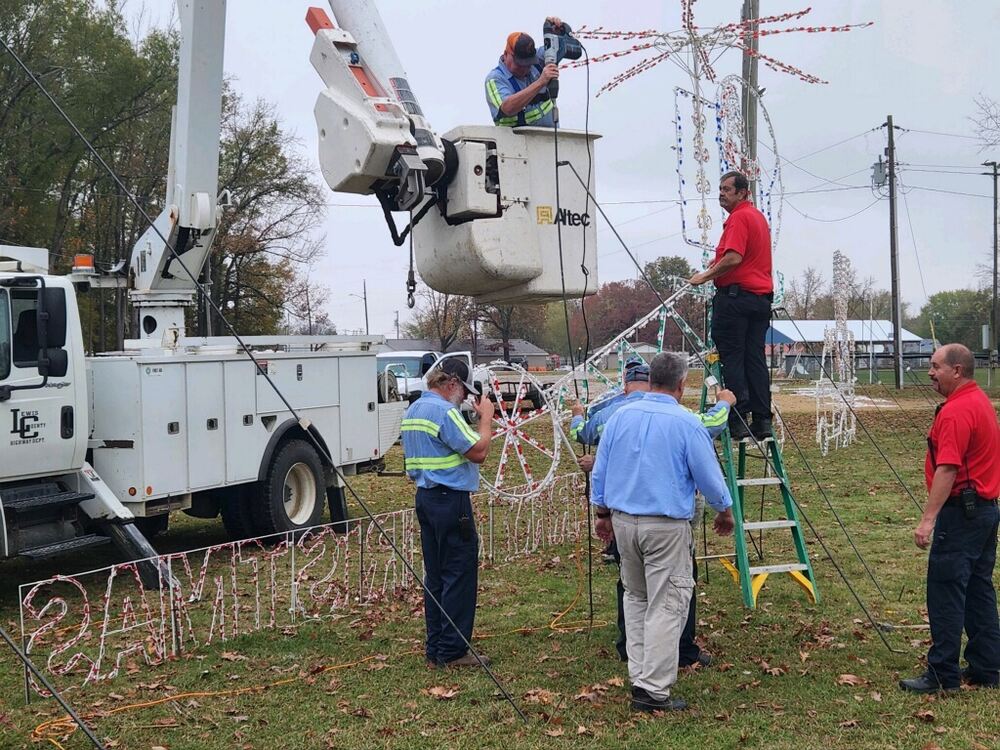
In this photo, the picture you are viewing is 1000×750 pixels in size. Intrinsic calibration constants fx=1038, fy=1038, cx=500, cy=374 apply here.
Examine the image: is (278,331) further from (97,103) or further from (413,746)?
(413,746)

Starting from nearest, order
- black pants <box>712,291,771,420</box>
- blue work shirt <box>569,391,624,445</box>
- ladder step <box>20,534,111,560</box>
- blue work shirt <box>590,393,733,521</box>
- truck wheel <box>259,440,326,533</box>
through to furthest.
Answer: blue work shirt <box>590,393,733,521</box> < black pants <box>712,291,771,420</box> < blue work shirt <box>569,391,624,445</box> < ladder step <box>20,534,111,560</box> < truck wheel <box>259,440,326,533</box>

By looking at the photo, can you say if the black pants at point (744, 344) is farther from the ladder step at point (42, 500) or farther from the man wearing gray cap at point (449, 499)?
the ladder step at point (42, 500)

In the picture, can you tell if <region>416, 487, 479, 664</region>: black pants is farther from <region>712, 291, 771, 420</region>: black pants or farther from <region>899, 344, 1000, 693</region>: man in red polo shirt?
<region>899, 344, 1000, 693</region>: man in red polo shirt

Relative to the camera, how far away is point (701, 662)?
6.48 meters

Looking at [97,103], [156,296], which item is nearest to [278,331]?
[97,103]

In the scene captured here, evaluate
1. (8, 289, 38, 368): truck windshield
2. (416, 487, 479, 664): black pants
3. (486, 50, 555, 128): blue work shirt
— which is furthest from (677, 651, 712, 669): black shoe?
(8, 289, 38, 368): truck windshield

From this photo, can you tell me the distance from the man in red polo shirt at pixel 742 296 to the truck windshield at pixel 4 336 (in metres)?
5.50

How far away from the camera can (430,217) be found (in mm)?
6148

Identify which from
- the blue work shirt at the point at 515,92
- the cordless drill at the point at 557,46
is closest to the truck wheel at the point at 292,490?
the blue work shirt at the point at 515,92

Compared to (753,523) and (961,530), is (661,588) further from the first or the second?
(753,523)

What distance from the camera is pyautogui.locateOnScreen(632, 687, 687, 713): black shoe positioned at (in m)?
5.59

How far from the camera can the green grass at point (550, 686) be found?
538 cm

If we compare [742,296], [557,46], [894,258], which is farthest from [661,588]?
[894,258]

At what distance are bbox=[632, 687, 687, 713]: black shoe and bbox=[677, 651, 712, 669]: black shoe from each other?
30.2 inches
